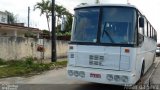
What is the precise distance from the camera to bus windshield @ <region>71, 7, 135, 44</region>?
11.2 meters

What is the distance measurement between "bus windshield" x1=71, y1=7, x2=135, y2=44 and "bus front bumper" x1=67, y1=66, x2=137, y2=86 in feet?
3.38

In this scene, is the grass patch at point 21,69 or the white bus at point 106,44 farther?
the grass patch at point 21,69

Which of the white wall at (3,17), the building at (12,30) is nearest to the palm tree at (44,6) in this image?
the building at (12,30)

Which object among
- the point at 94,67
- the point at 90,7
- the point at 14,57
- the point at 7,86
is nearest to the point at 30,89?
the point at 7,86

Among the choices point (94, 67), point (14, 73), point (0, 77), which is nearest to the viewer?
point (94, 67)

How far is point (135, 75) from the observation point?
1147 centimetres

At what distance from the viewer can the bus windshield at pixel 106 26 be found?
36.7 feet

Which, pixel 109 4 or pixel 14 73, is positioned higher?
pixel 109 4

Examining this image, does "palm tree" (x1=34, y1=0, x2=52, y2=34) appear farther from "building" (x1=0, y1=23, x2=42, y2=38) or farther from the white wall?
the white wall

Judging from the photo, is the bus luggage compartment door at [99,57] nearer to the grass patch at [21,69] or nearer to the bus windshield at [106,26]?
the bus windshield at [106,26]

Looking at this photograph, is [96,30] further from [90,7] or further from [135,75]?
[135,75]

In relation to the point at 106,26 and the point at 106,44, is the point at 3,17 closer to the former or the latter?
the point at 106,26

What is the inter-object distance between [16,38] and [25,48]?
5.53 feet

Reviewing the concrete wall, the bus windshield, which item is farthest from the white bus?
the concrete wall
